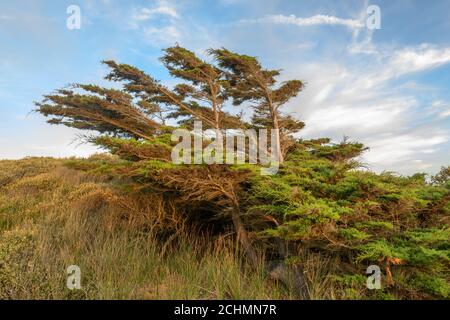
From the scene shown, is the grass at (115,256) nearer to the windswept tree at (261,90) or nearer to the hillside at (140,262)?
the hillside at (140,262)

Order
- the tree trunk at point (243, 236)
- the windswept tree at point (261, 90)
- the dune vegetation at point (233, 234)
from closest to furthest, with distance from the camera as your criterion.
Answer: the dune vegetation at point (233, 234), the tree trunk at point (243, 236), the windswept tree at point (261, 90)

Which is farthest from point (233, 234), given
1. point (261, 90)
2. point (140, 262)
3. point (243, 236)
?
point (261, 90)

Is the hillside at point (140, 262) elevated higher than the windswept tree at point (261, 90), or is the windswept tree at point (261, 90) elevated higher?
the windswept tree at point (261, 90)

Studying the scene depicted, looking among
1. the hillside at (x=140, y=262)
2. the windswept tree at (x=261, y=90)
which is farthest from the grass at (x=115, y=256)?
the windswept tree at (x=261, y=90)

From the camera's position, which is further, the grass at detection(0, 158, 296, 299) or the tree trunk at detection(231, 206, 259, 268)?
the tree trunk at detection(231, 206, 259, 268)

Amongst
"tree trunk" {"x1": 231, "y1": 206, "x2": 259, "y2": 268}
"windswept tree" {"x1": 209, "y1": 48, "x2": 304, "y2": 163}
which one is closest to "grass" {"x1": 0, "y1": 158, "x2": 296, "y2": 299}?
"tree trunk" {"x1": 231, "y1": 206, "x2": 259, "y2": 268}

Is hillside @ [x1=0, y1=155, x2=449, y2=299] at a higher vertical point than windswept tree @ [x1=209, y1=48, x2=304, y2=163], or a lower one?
lower

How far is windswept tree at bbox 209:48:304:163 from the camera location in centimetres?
1007

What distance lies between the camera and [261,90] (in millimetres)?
10516

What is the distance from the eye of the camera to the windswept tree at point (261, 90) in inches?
396

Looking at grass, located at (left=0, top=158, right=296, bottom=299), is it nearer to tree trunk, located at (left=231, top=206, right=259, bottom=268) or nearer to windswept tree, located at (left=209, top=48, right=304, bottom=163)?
tree trunk, located at (left=231, top=206, right=259, bottom=268)

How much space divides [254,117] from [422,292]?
7.64m

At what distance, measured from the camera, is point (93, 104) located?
10.0 m
